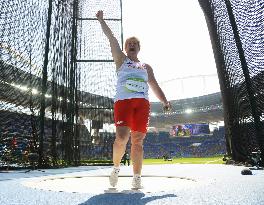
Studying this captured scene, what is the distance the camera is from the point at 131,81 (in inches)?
96.4

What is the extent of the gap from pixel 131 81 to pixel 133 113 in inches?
10.8

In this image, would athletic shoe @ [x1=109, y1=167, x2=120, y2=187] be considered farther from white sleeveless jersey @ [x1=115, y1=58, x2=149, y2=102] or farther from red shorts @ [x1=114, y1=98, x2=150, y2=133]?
white sleeveless jersey @ [x1=115, y1=58, x2=149, y2=102]

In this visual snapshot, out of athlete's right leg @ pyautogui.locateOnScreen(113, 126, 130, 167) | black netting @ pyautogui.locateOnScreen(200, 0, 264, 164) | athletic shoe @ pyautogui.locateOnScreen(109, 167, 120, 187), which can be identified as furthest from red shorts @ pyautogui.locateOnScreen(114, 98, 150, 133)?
black netting @ pyautogui.locateOnScreen(200, 0, 264, 164)

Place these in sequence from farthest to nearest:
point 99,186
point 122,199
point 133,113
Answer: point 99,186 < point 133,113 < point 122,199

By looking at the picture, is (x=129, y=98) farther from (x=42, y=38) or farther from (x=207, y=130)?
(x=207, y=130)

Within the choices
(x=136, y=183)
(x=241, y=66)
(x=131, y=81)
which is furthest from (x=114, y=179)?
(x=241, y=66)

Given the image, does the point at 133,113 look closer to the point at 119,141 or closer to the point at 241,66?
the point at 119,141

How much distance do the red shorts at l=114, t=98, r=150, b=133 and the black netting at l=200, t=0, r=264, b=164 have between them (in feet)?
8.77

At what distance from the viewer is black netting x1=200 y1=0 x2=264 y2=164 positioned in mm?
4488

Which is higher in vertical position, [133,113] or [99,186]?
[133,113]

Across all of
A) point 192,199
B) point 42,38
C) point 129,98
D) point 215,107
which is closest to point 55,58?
point 42,38

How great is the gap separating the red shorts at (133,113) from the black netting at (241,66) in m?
2.67

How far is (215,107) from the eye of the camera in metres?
39.4

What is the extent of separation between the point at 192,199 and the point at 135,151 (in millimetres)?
826
